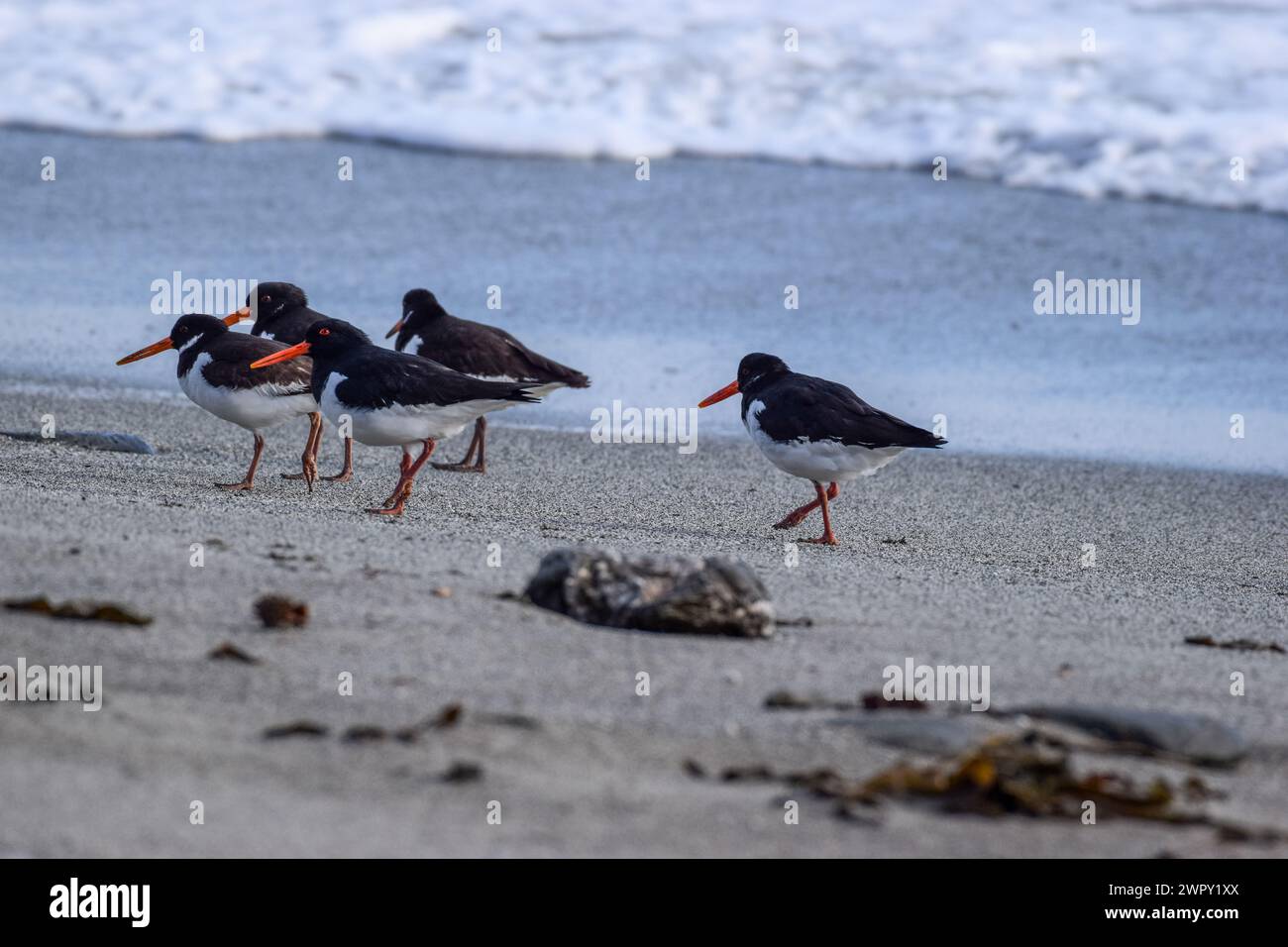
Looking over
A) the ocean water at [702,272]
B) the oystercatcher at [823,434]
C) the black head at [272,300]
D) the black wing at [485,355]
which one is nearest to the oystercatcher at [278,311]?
the black head at [272,300]

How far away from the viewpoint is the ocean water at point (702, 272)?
9.43m

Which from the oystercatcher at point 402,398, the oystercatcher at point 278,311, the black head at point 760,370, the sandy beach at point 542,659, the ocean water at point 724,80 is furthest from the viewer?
the ocean water at point 724,80

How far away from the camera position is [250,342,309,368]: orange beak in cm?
719

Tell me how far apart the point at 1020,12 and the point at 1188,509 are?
1128 cm

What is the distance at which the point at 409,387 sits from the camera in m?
6.83

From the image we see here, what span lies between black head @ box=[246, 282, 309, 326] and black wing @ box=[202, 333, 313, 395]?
0.97 m

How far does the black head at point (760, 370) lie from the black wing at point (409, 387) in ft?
3.80

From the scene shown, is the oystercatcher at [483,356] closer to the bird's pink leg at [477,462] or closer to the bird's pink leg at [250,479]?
the bird's pink leg at [477,462]

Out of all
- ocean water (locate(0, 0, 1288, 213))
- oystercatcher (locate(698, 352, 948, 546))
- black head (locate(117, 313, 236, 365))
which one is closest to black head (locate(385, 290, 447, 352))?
black head (locate(117, 313, 236, 365))

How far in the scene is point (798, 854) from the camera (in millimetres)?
3299

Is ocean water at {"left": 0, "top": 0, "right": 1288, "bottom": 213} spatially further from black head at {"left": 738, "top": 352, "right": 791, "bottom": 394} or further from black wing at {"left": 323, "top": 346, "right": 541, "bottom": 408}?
black wing at {"left": 323, "top": 346, "right": 541, "bottom": 408}
